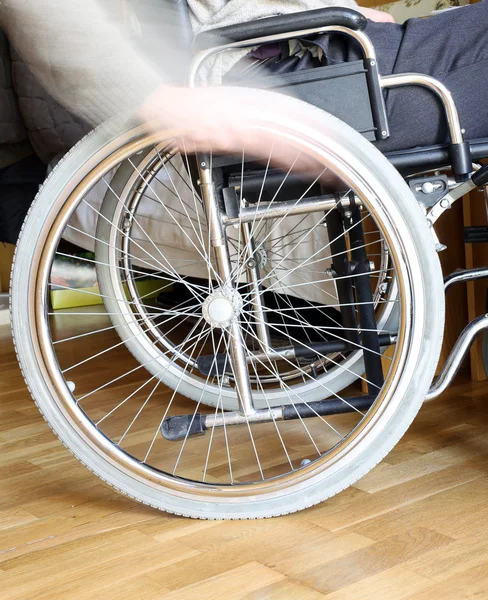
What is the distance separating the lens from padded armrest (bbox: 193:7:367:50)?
3.00 feet

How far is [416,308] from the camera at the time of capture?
0.93 meters

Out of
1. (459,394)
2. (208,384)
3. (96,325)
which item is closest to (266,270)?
(208,384)

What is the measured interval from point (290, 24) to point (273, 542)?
628 mm

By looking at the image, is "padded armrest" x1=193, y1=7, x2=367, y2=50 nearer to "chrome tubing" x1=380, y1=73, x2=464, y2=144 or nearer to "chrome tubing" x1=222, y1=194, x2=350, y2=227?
"chrome tubing" x1=380, y1=73, x2=464, y2=144

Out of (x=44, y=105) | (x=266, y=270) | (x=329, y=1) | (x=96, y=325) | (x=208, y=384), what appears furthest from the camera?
(x=96, y=325)

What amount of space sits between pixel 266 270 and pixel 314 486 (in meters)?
0.71

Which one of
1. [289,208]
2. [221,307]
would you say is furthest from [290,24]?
[221,307]

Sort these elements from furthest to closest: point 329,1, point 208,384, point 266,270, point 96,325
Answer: point 96,325
point 266,270
point 208,384
point 329,1

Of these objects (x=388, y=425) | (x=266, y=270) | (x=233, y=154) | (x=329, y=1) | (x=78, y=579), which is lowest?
(x=78, y=579)

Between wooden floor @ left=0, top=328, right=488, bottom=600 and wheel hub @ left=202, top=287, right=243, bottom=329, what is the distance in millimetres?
268

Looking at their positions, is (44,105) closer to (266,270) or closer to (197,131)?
(266,270)

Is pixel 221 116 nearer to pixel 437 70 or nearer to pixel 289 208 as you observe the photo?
pixel 289 208

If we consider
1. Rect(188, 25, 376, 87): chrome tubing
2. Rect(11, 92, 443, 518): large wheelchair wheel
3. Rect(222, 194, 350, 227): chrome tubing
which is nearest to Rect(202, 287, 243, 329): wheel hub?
Rect(11, 92, 443, 518): large wheelchair wheel

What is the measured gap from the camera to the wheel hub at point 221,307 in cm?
100
